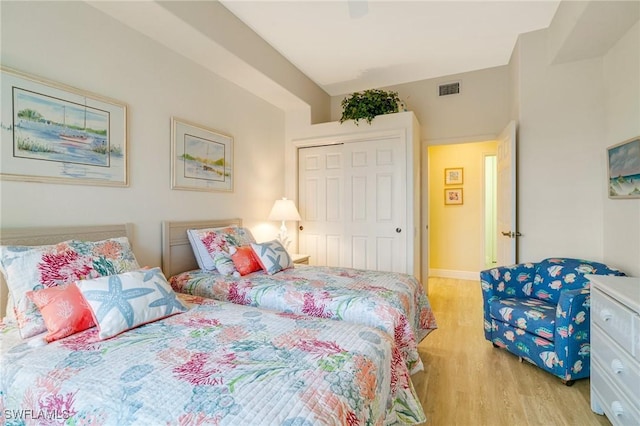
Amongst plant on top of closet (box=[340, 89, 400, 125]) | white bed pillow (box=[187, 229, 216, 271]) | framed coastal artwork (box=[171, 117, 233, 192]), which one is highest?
plant on top of closet (box=[340, 89, 400, 125])

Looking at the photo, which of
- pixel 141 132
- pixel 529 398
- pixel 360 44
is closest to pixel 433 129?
pixel 360 44

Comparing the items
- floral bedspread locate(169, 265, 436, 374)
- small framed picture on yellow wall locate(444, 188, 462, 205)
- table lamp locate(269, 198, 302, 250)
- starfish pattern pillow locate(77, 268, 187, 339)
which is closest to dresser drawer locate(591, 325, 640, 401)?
floral bedspread locate(169, 265, 436, 374)

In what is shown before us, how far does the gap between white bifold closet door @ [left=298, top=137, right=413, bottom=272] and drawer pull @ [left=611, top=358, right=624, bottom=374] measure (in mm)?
2050

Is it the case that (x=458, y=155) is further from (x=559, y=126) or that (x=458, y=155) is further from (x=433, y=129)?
(x=559, y=126)

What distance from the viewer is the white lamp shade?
11.8 feet

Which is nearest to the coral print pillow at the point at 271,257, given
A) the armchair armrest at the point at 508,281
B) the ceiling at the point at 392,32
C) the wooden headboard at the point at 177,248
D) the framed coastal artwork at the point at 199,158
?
the wooden headboard at the point at 177,248

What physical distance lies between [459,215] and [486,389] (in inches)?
143

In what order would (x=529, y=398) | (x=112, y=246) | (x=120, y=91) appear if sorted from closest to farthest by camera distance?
(x=112, y=246) → (x=529, y=398) → (x=120, y=91)

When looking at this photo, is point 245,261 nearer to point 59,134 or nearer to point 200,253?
point 200,253

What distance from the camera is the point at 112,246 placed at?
5.87 ft

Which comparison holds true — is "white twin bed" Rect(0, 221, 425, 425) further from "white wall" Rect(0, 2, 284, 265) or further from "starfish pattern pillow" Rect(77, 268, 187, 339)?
"white wall" Rect(0, 2, 284, 265)

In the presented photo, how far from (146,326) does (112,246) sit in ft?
2.03

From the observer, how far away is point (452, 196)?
5270 millimetres

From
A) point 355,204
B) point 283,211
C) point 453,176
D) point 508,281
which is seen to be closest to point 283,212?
point 283,211
